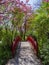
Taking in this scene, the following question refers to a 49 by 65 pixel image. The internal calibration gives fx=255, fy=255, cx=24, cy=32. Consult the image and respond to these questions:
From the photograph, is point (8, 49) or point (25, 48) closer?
point (8, 49)

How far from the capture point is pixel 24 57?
26.7ft

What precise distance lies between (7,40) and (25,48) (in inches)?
29.5

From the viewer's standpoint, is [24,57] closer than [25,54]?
Yes

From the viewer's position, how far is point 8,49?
820 cm

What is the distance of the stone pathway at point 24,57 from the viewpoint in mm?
7814

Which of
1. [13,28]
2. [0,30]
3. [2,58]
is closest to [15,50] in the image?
[2,58]

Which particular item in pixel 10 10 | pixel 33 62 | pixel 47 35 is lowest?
pixel 33 62

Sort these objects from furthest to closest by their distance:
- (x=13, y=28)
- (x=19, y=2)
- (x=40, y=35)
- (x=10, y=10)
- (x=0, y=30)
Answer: (x=13, y=28) → (x=0, y=30) → (x=40, y=35) → (x=10, y=10) → (x=19, y=2)

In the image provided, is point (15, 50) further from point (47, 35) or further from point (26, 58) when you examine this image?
point (47, 35)

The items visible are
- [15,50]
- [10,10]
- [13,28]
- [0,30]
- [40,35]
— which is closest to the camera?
[10,10]

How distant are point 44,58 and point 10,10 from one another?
181 cm

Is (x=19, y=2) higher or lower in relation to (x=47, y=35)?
higher

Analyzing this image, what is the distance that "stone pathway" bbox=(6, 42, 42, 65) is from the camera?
7.81 metres

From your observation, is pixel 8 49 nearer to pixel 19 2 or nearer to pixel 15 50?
pixel 15 50
